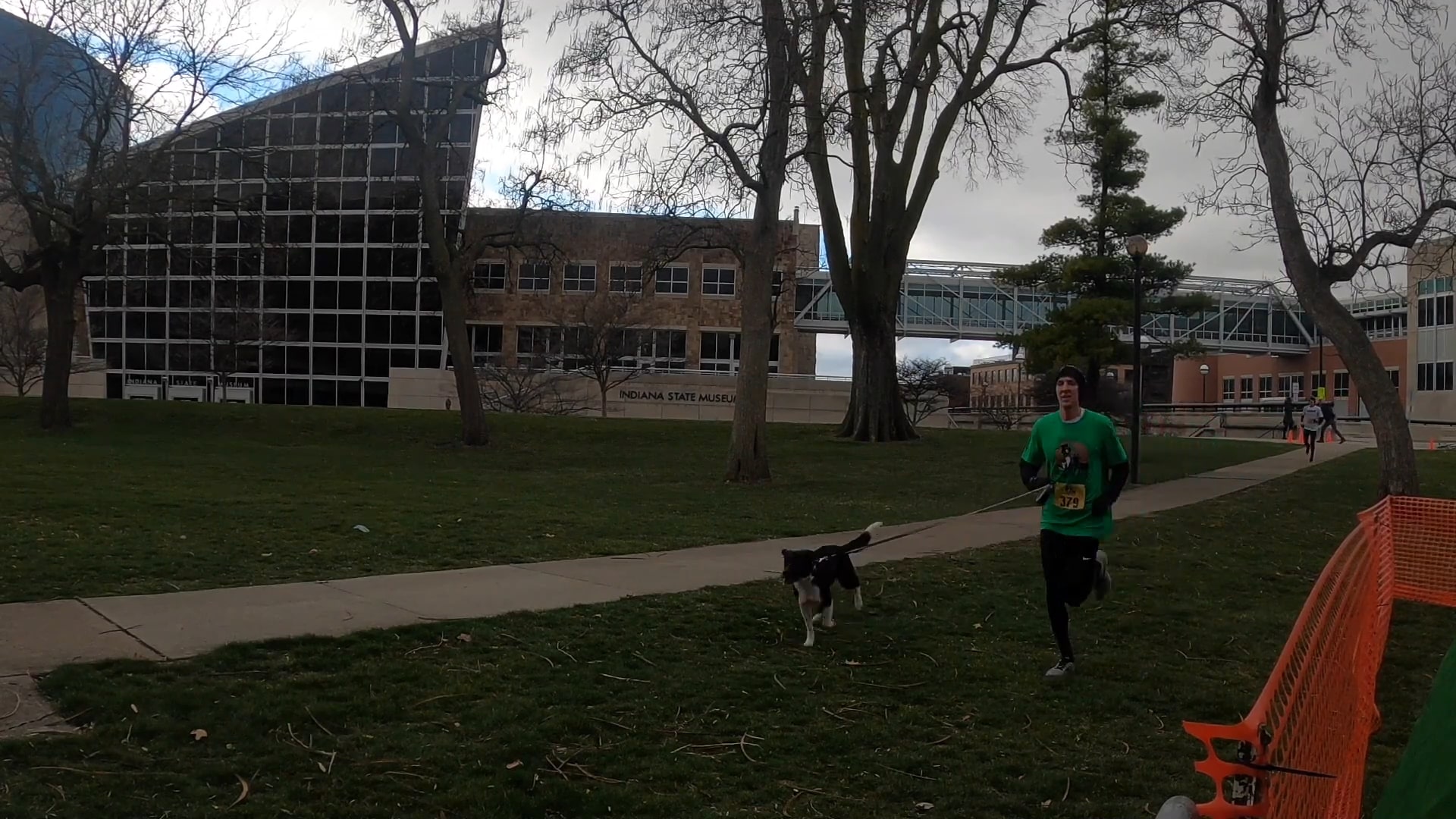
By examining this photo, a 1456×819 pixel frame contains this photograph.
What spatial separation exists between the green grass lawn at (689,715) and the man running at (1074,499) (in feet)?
1.67

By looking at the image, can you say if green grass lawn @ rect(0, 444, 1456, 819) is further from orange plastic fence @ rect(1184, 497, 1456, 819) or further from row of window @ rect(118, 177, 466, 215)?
row of window @ rect(118, 177, 466, 215)

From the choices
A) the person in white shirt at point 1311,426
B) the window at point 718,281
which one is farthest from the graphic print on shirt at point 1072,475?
the window at point 718,281

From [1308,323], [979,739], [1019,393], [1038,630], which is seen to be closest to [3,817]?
[979,739]

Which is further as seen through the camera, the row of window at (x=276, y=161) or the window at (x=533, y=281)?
the window at (x=533, y=281)

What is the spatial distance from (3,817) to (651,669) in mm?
3208

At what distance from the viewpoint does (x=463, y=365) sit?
25.1 metres

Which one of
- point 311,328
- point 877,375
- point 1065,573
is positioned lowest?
point 1065,573

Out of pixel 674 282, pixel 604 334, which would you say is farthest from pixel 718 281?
pixel 604 334

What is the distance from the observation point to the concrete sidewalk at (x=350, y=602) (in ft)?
20.5

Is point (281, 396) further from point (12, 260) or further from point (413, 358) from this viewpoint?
point (12, 260)

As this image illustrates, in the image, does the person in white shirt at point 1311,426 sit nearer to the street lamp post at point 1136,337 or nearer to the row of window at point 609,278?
the street lamp post at point 1136,337

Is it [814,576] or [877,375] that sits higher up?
[877,375]

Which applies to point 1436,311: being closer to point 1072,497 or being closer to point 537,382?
point 537,382

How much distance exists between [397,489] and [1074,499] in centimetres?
1188
